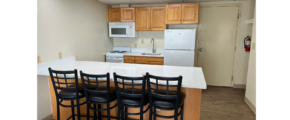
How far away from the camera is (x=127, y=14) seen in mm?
4121

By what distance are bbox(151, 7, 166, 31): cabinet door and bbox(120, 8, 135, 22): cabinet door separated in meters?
0.51

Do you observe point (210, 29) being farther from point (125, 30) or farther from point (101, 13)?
point (101, 13)

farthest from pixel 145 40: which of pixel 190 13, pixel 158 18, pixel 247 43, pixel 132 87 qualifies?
pixel 132 87

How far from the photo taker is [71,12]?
2.93 metres

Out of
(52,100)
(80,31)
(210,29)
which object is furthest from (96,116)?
(210,29)

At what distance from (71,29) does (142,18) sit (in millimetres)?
1777

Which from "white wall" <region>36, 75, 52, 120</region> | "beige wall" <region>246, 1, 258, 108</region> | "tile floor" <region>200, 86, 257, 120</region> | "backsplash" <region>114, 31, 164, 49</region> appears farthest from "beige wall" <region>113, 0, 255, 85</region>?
"white wall" <region>36, 75, 52, 120</region>

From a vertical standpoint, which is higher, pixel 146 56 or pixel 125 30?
pixel 125 30

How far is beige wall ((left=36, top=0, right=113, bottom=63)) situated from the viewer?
2.36m

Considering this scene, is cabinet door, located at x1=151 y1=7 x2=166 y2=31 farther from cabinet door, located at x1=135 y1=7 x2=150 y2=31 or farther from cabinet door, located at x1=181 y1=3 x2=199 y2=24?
cabinet door, located at x1=181 y1=3 x2=199 y2=24

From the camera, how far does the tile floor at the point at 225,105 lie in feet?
8.70

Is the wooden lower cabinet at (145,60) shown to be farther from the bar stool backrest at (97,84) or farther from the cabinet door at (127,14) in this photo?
the bar stool backrest at (97,84)

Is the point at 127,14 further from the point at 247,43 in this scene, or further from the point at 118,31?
the point at 247,43

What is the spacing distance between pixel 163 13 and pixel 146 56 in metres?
1.13
